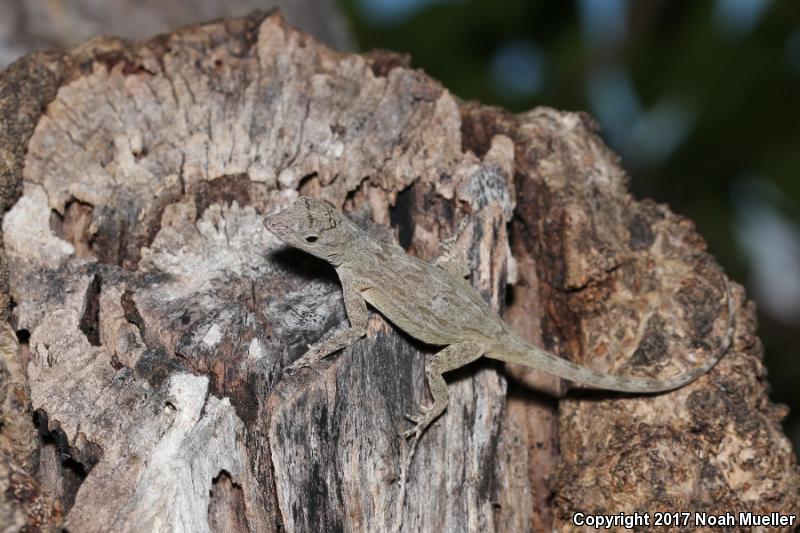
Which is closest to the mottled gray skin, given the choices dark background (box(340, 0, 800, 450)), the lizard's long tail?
the lizard's long tail

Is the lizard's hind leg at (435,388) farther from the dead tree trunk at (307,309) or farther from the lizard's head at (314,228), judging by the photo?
the lizard's head at (314,228)

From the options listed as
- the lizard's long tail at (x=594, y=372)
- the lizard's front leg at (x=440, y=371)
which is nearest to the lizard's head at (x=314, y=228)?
the lizard's front leg at (x=440, y=371)

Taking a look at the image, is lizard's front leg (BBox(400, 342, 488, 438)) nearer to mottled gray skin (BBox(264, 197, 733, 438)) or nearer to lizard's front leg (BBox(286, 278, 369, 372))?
mottled gray skin (BBox(264, 197, 733, 438))

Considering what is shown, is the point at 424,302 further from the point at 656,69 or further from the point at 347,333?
the point at 656,69

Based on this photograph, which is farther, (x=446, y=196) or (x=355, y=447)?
(x=446, y=196)

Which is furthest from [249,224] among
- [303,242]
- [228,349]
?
[228,349]

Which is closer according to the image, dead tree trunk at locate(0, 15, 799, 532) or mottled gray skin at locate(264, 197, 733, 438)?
dead tree trunk at locate(0, 15, 799, 532)

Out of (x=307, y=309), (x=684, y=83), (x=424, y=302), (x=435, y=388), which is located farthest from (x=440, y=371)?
(x=684, y=83)

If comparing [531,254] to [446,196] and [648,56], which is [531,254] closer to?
[446,196]
